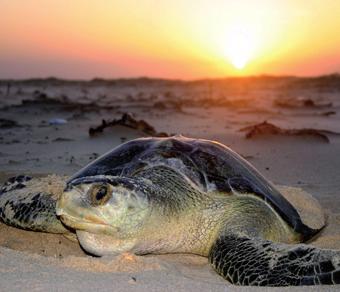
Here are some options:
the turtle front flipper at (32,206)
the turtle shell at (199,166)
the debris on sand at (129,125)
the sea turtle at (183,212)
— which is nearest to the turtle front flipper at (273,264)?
the sea turtle at (183,212)

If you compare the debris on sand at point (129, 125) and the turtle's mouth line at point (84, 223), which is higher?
the debris on sand at point (129, 125)

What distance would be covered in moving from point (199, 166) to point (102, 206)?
77 centimetres

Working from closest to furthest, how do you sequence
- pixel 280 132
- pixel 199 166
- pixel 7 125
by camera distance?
pixel 199 166, pixel 280 132, pixel 7 125

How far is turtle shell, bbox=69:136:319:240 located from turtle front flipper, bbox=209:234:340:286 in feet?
1.48

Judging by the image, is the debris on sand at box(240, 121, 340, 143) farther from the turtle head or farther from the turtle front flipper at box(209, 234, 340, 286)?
the turtle head

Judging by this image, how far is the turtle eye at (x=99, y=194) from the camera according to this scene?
223 centimetres

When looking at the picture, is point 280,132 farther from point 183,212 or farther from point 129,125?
point 183,212

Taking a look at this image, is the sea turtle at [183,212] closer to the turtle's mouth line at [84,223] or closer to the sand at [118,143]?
the turtle's mouth line at [84,223]

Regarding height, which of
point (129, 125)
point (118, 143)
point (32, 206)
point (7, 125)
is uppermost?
point (7, 125)

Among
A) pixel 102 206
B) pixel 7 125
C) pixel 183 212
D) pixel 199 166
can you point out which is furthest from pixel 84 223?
pixel 7 125

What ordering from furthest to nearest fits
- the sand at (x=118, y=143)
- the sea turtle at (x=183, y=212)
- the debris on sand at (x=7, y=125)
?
the debris on sand at (x=7, y=125), the sea turtle at (x=183, y=212), the sand at (x=118, y=143)

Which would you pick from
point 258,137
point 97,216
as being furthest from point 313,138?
point 97,216

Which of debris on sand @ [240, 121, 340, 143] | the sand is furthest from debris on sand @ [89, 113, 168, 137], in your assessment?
debris on sand @ [240, 121, 340, 143]

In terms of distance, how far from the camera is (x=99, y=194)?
2229 millimetres
